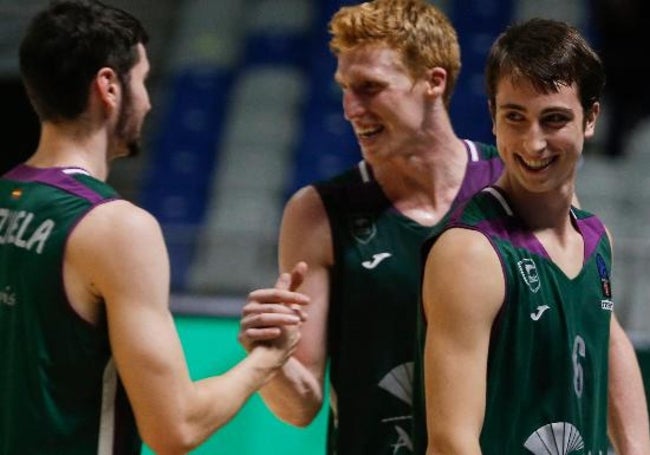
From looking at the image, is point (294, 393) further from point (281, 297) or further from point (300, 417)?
point (281, 297)

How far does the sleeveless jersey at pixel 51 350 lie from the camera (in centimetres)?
261

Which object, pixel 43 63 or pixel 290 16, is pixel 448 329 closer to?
pixel 43 63

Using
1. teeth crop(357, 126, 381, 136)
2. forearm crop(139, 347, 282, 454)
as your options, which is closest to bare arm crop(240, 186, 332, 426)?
teeth crop(357, 126, 381, 136)

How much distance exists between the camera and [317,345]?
135 inches

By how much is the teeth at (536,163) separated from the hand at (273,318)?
58 cm

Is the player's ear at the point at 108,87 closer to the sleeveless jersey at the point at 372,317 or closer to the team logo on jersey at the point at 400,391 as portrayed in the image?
the sleeveless jersey at the point at 372,317

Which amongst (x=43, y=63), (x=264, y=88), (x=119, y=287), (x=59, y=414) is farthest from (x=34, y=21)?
(x=264, y=88)

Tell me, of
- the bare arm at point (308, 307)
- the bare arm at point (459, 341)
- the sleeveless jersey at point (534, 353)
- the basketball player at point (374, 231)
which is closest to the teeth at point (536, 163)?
the sleeveless jersey at point (534, 353)

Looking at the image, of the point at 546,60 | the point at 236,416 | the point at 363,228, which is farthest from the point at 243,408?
→ the point at 546,60

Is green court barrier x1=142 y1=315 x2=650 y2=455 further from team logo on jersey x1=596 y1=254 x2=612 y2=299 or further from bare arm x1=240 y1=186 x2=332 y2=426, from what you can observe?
team logo on jersey x1=596 y1=254 x2=612 y2=299

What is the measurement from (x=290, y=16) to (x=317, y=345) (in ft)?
24.4

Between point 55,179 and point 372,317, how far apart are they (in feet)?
3.34

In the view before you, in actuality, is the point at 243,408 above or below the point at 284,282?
below

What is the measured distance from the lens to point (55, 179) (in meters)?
2.69
